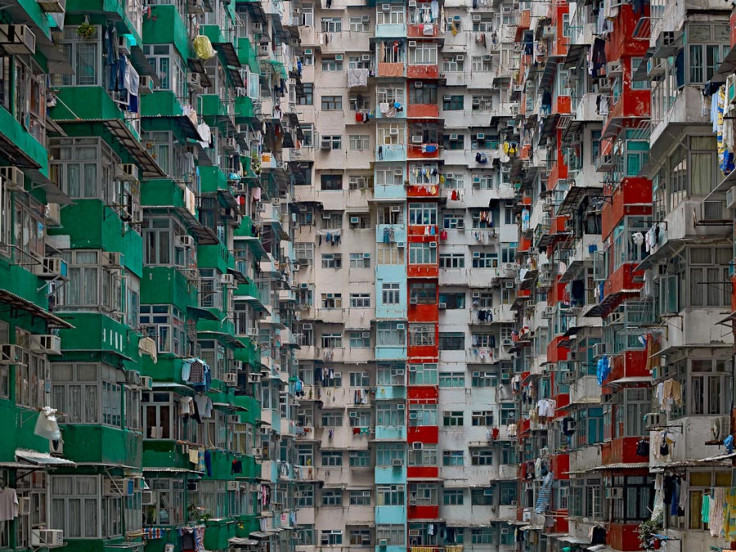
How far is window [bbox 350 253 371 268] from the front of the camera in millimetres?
76062

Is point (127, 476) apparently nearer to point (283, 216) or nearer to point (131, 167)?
point (131, 167)

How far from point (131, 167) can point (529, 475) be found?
34.2 m

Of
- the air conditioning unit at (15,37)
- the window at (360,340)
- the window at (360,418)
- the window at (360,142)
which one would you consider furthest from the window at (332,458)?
the air conditioning unit at (15,37)

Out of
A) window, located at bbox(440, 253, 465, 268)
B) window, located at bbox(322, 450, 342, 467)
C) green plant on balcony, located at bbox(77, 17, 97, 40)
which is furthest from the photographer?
window, located at bbox(440, 253, 465, 268)

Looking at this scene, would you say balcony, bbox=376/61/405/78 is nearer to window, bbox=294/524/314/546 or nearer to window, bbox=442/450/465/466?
window, bbox=442/450/465/466

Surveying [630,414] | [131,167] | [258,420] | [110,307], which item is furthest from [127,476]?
[258,420]

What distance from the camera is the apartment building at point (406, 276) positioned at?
7431 cm

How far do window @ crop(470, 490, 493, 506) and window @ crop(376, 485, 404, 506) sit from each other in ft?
11.3

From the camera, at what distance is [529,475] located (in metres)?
64.0

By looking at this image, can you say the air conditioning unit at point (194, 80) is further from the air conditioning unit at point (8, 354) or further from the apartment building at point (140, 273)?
the air conditioning unit at point (8, 354)

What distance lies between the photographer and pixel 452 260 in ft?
250

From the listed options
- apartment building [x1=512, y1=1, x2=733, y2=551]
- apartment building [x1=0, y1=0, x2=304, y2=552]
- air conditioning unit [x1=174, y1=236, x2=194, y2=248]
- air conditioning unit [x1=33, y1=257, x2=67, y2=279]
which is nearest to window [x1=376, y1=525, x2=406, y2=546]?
apartment building [x1=0, y1=0, x2=304, y2=552]

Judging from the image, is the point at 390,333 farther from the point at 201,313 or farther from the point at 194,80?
the point at 194,80

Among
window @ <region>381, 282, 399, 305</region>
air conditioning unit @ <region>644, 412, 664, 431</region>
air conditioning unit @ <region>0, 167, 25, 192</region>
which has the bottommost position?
air conditioning unit @ <region>644, 412, 664, 431</region>
